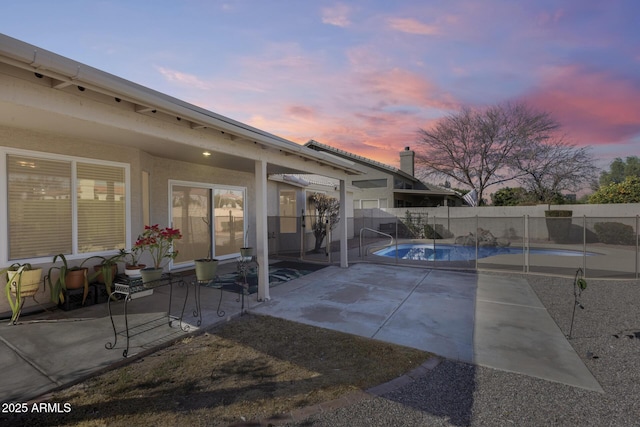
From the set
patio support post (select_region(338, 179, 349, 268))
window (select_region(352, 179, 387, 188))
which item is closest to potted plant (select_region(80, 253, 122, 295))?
patio support post (select_region(338, 179, 349, 268))

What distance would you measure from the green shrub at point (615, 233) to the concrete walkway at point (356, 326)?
408 inches

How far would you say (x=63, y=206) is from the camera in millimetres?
5039

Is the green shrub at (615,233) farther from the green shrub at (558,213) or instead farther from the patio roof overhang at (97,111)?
the patio roof overhang at (97,111)

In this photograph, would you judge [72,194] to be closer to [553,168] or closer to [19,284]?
[19,284]

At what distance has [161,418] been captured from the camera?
2436 mm

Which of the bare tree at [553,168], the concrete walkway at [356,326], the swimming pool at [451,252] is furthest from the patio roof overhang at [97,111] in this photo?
the bare tree at [553,168]

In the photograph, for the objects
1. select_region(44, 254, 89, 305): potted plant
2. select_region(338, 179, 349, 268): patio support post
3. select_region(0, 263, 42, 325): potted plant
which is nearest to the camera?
select_region(0, 263, 42, 325): potted plant

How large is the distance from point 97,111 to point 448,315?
5.49 meters

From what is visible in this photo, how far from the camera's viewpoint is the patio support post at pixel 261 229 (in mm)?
5555

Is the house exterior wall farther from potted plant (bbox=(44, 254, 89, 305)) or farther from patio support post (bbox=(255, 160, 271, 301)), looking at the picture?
patio support post (bbox=(255, 160, 271, 301))

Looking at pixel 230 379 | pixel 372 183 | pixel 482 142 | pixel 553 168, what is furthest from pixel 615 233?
pixel 230 379

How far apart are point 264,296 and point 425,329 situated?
280cm

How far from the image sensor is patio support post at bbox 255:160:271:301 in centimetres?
555

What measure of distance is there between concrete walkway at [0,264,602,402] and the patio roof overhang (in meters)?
2.55
